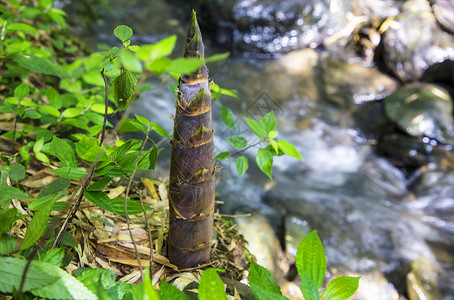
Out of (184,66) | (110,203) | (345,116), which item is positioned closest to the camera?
(184,66)

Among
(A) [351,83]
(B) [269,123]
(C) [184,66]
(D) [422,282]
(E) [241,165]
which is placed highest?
(C) [184,66]

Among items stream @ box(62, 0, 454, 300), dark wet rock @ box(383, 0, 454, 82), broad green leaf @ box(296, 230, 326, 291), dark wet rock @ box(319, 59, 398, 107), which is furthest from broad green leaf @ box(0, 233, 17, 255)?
dark wet rock @ box(383, 0, 454, 82)

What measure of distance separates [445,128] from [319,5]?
352 cm

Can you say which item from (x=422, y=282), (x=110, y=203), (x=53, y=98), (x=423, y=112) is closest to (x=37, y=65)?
(x=53, y=98)

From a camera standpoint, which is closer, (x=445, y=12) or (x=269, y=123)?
(x=269, y=123)

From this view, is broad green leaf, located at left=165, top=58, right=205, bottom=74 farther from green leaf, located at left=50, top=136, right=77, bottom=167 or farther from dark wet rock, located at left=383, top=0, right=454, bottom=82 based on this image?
dark wet rock, located at left=383, top=0, right=454, bottom=82

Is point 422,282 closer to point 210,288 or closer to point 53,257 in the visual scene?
point 210,288

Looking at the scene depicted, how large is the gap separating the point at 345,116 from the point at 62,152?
209 inches

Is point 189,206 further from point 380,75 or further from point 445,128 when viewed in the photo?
point 380,75

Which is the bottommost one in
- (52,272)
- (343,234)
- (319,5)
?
(343,234)

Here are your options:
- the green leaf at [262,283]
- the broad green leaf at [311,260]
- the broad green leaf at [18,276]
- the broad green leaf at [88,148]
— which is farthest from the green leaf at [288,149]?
the broad green leaf at [18,276]

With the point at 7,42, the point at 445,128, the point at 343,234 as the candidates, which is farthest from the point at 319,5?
the point at 7,42

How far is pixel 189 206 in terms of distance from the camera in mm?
1361

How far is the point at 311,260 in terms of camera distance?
121 cm
